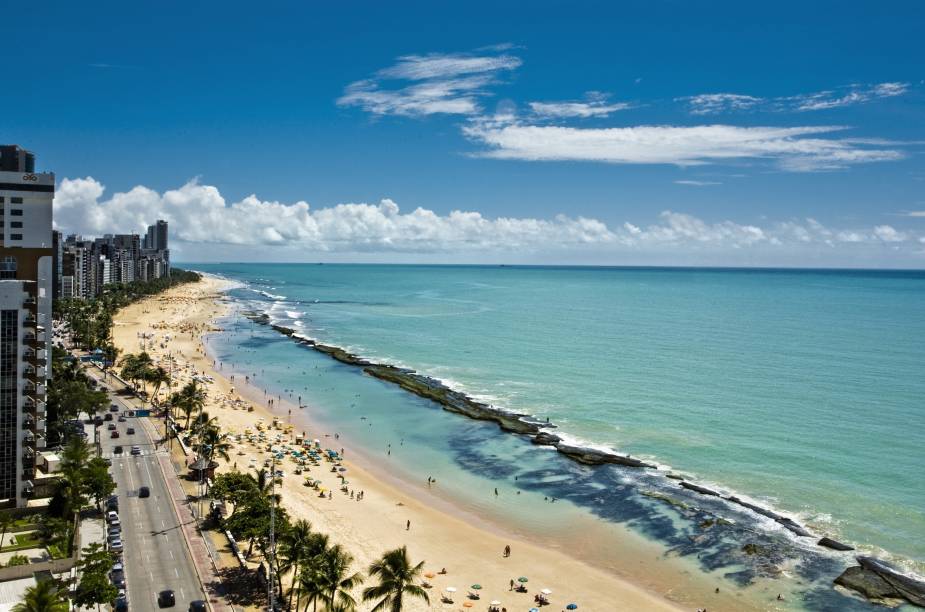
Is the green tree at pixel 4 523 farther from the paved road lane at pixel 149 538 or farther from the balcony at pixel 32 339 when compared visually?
the balcony at pixel 32 339

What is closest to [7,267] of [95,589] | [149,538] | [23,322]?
[23,322]

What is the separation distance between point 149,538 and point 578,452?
46782 millimetres

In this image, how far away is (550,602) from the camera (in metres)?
46.9

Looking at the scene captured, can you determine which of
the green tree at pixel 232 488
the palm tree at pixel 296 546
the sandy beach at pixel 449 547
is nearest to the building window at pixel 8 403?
the green tree at pixel 232 488

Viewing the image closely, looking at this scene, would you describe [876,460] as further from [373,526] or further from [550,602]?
[373,526]

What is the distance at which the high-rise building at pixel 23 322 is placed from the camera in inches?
1986

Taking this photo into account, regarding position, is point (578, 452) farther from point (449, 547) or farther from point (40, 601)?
point (40, 601)

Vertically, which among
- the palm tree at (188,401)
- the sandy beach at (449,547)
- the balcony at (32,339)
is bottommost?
the sandy beach at (449,547)

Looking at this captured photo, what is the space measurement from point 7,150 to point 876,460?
107211mm

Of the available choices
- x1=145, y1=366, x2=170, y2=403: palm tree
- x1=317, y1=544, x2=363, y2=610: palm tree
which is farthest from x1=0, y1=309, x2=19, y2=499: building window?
x1=145, y1=366, x2=170, y2=403: palm tree

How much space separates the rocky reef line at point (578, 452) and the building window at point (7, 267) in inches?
2269

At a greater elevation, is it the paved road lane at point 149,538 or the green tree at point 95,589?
the green tree at point 95,589

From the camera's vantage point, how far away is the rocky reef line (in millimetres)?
48281

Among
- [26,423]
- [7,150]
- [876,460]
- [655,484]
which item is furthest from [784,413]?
[7,150]
